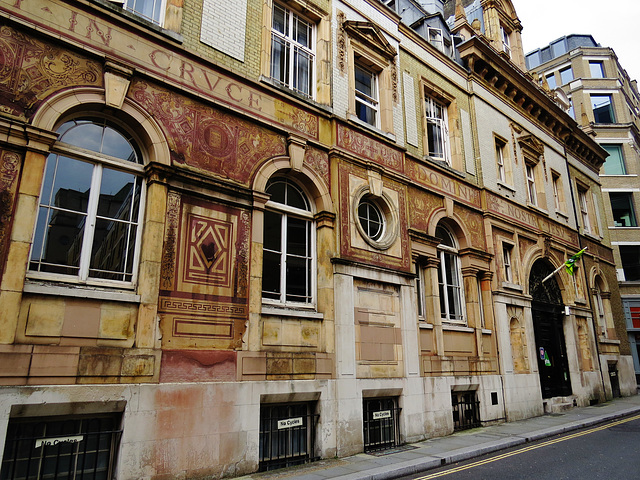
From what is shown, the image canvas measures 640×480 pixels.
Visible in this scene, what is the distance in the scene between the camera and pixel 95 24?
771 centimetres

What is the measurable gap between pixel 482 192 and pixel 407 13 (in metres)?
7.58

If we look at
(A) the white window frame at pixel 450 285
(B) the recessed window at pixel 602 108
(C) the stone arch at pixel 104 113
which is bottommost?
(A) the white window frame at pixel 450 285

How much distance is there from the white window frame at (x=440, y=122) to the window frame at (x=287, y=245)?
250 inches

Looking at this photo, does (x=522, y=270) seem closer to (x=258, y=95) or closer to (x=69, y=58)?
(x=258, y=95)

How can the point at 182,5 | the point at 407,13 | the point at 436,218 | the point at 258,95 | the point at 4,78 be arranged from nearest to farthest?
the point at 4,78 → the point at 182,5 → the point at 258,95 → the point at 436,218 → the point at 407,13

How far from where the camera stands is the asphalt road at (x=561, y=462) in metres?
7.61

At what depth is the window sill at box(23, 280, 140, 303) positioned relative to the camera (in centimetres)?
634

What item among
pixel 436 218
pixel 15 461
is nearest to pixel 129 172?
pixel 15 461

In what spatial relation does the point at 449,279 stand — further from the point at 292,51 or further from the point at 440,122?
the point at 292,51

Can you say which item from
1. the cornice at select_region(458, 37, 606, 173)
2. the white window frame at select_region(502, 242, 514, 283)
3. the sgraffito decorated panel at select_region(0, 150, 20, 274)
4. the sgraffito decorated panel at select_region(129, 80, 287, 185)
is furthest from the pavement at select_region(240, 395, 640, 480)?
the cornice at select_region(458, 37, 606, 173)

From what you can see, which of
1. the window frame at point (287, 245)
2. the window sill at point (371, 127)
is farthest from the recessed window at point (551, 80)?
the window frame at point (287, 245)

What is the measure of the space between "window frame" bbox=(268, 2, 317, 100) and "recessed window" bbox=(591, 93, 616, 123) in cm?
3537

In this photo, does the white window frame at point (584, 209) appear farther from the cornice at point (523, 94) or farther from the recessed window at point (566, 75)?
the recessed window at point (566, 75)

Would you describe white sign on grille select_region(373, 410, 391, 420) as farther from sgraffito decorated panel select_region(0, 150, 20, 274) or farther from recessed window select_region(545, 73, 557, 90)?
recessed window select_region(545, 73, 557, 90)
